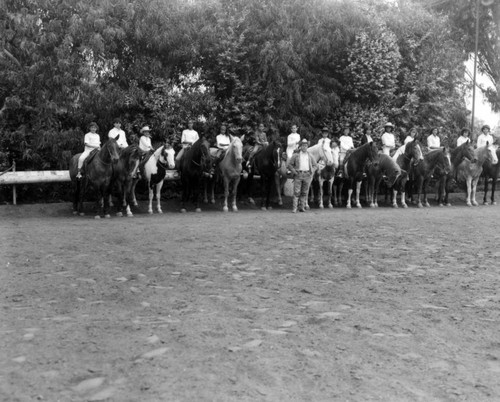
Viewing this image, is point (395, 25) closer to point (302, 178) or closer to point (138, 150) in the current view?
point (302, 178)

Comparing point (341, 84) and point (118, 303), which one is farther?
point (341, 84)

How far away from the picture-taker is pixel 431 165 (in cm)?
2297

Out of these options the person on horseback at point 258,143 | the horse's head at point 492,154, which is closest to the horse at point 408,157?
the horse's head at point 492,154

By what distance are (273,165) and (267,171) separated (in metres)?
0.45

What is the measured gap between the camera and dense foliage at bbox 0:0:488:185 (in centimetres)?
2073

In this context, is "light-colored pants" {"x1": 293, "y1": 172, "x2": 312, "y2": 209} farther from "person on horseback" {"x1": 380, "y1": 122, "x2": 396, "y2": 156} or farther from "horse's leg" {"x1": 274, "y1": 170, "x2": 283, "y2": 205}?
"person on horseback" {"x1": 380, "y1": 122, "x2": 396, "y2": 156}

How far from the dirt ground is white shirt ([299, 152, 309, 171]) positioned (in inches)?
285

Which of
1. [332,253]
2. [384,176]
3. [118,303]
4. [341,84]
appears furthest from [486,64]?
[118,303]

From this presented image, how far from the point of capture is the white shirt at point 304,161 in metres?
19.7

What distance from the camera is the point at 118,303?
22.9 feet

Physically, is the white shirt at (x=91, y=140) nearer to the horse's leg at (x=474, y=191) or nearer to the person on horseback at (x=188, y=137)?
the person on horseback at (x=188, y=137)

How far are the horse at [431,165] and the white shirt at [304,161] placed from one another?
17.4 feet

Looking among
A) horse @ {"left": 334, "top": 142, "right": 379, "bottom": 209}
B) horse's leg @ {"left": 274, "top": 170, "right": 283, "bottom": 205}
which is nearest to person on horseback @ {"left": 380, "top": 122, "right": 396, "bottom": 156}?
horse @ {"left": 334, "top": 142, "right": 379, "bottom": 209}

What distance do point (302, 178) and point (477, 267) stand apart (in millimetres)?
10423
